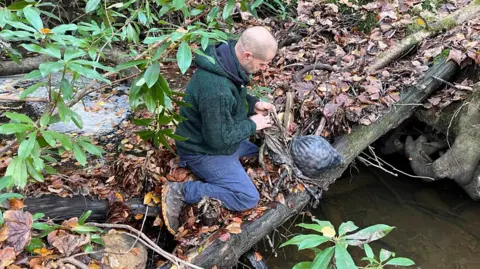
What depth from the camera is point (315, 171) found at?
3.30 meters

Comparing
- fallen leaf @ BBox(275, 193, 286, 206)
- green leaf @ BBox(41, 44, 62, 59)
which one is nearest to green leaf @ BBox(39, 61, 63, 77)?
green leaf @ BBox(41, 44, 62, 59)

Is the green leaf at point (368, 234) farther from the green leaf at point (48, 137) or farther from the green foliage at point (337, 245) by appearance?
the green leaf at point (48, 137)

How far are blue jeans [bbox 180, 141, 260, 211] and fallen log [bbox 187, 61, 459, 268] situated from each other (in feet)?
0.62

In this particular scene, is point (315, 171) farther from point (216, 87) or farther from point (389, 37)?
point (389, 37)

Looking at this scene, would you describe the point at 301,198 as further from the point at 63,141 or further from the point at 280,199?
the point at 63,141

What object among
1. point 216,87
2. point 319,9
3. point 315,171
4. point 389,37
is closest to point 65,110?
point 216,87

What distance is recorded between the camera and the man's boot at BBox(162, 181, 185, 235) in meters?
2.86

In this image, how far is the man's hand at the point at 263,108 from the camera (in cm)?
328

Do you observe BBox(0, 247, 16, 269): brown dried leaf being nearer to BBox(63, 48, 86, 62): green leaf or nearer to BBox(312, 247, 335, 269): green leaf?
BBox(63, 48, 86, 62): green leaf

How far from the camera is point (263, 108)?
10.8ft

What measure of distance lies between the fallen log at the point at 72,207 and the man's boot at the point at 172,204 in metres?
0.14

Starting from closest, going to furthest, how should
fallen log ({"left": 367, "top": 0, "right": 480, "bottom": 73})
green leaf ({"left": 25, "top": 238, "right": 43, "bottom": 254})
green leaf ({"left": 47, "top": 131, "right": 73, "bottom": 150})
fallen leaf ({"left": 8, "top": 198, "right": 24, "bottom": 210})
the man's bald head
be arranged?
green leaf ({"left": 47, "top": 131, "right": 73, "bottom": 150}) → green leaf ({"left": 25, "top": 238, "right": 43, "bottom": 254}) → fallen leaf ({"left": 8, "top": 198, "right": 24, "bottom": 210}) → the man's bald head → fallen log ({"left": 367, "top": 0, "right": 480, "bottom": 73})

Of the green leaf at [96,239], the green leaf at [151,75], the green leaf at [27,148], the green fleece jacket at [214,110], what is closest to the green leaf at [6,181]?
the green leaf at [27,148]

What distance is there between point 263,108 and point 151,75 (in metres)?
1.48
